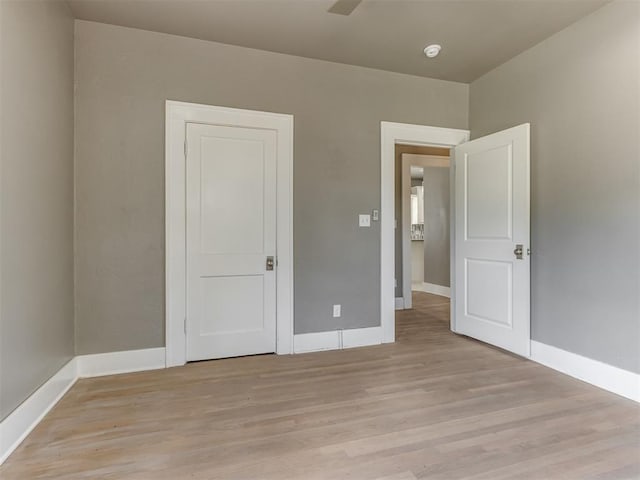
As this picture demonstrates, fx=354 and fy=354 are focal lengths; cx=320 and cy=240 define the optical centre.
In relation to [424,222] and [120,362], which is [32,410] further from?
[424,222]

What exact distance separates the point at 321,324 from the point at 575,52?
2.95 metres

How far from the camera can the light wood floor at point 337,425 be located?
1.59 m

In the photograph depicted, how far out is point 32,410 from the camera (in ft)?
6.33

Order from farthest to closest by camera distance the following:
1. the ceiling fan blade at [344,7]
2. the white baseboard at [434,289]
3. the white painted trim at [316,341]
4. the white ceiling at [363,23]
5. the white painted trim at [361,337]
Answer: the white baseboard at [434,289]
the white painted trim at [361,337]
the white painted trim at [316,341]
the white ceiling at [363,23]
the ceiling fan blade at [344,7]

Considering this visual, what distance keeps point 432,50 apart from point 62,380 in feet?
12.1

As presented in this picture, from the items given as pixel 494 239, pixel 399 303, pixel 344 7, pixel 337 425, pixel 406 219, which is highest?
pixel 344 7

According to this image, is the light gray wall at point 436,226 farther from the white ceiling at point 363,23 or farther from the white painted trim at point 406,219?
the white ceiling at point 363,23

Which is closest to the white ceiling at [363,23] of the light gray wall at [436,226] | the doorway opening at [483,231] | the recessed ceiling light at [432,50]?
the recessed ceiling light at [432,50]

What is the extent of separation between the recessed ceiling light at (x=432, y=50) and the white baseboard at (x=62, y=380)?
3.27 m

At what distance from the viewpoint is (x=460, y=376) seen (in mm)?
2631

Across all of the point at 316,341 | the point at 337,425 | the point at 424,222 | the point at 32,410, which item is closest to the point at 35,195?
the point at 32,410

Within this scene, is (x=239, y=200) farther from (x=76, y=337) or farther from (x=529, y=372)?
(x=529, y=372)

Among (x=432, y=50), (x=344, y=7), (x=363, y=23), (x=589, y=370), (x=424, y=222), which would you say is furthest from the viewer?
(x=424, y=222)

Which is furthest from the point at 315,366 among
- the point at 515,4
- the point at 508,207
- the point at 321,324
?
the point at 515,4
